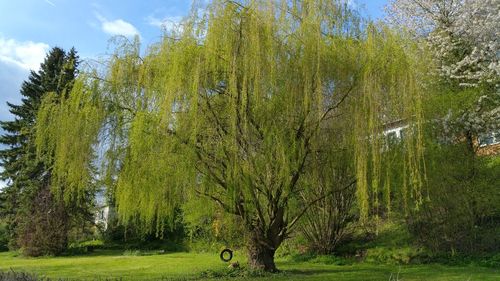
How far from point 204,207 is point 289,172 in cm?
262

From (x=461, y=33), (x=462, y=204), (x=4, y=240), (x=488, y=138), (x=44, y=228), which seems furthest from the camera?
(x=4, y=240)

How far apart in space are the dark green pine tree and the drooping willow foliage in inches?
387

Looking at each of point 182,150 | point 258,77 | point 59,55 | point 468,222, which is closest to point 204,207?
point 182,150

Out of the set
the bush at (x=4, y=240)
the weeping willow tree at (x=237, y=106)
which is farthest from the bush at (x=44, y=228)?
the weeping willow tree at (x=237, y=106)

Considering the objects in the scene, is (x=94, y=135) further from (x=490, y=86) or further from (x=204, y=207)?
(x=490, y=86)

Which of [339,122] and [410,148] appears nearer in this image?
[410,148]

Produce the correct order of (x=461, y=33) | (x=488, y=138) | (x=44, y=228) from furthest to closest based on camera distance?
1. (x=44, y=228)
2. (x=461, y=33)
3. (x=488, y=138)

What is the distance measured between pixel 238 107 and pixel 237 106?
36mm

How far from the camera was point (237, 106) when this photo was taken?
923cm

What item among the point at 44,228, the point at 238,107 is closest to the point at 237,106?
the point at 238,107

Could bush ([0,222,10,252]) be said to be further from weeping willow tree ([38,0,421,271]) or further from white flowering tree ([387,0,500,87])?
white flowering tree ([387,0,500,87])

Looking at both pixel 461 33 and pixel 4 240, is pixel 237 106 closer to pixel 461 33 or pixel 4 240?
pixel 461 33

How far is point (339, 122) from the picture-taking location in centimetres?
984

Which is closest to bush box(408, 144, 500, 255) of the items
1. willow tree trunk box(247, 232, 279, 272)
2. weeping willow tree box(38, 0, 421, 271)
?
weeping willow tree box(38, 0, 421, 271)
